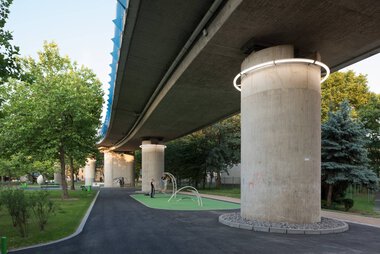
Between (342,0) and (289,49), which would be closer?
(342,0)

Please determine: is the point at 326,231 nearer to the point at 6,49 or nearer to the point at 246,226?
the point at 246,226

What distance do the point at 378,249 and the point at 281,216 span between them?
3.62 metres

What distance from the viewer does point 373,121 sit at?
132 feet

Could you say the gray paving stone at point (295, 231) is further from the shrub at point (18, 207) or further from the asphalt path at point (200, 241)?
the shrub at point (18, 207)

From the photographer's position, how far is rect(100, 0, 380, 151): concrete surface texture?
1023cm

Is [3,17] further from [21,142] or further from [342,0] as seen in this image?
[21,142]

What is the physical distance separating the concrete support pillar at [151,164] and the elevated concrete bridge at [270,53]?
2538 cm

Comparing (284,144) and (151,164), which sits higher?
(284,144)

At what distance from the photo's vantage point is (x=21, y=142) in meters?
25.3

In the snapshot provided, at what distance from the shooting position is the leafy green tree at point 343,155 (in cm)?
1877

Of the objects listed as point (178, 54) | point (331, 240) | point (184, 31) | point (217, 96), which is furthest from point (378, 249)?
point (217, 96)

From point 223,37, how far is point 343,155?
37.5 ft

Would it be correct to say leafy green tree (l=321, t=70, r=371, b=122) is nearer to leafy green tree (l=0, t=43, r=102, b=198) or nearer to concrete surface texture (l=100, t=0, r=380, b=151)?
concrete surface texture (l=100, t=0, r=380, b=151)

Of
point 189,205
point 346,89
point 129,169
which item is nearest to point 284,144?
point 189,205
